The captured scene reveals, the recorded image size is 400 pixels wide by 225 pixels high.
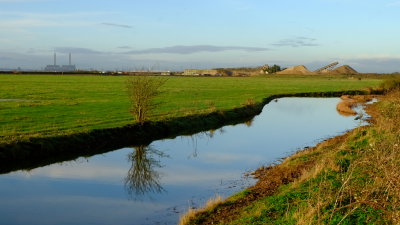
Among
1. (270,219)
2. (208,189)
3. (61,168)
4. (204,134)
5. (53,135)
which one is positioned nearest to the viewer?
(270,219)

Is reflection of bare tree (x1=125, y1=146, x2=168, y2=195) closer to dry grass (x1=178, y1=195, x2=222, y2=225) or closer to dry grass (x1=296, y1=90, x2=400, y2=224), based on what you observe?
dry grass (x1=178, y1=195, x2=222, y2=225)

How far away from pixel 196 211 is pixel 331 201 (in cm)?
437

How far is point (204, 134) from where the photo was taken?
32.4 m

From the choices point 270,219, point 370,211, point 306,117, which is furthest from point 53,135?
point 306,117

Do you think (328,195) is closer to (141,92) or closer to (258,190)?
(258,190)

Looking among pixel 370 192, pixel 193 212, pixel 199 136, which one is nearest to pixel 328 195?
pixel 370 192

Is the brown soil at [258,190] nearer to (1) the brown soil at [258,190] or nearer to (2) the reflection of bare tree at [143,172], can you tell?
(1) the brown soil at [258,190]

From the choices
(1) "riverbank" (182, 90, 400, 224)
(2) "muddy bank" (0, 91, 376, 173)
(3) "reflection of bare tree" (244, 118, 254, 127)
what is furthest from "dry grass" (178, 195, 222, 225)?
(3) "reflection of bare tree" (244, 118, 254, 127)

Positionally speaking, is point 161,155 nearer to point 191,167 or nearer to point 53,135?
point 191,167

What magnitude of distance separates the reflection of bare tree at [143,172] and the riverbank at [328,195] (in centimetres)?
439

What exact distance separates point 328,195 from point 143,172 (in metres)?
11.9

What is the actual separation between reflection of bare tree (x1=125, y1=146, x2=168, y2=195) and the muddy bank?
207 cm

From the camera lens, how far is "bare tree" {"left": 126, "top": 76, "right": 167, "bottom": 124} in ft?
96.6

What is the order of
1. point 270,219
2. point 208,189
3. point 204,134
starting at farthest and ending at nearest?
point 204,134 < point 208,189 < point 270,219
